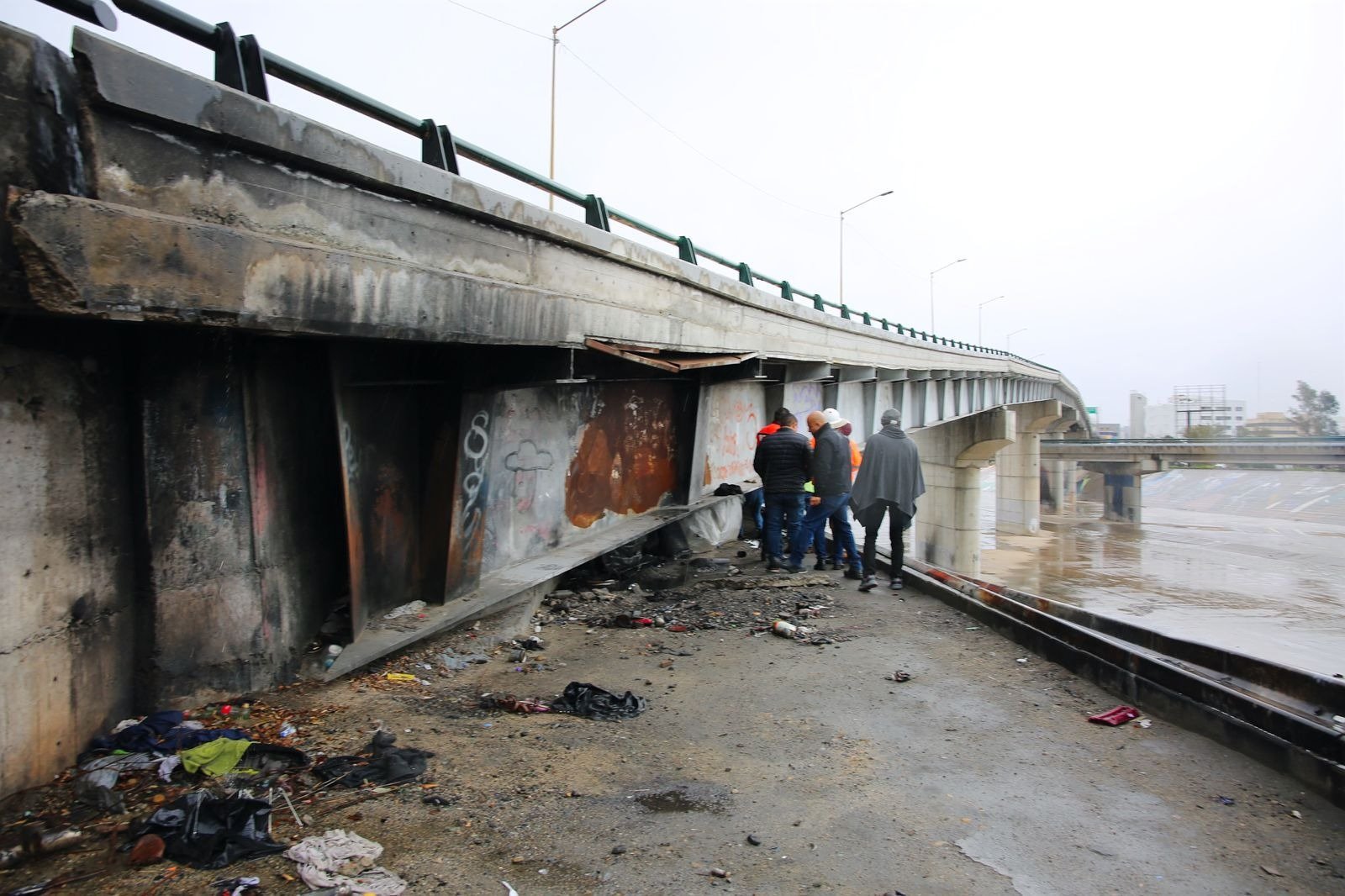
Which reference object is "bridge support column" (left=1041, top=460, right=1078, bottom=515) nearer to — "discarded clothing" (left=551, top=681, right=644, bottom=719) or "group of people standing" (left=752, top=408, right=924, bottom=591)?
"group of people standing" (left=752, top=408, right=924, bottom=591)

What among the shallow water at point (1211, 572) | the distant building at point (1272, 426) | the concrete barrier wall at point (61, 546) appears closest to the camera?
the concrete barrier wall at point (61, 546)

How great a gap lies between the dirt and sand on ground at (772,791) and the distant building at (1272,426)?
15629cm

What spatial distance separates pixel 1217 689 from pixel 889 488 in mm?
4172

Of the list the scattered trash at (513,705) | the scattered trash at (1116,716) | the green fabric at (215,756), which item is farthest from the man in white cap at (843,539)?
the green fabric at (215,756)

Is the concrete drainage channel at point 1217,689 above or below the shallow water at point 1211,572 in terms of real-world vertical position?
above

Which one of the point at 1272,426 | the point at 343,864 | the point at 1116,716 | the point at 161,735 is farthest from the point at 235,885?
the point at 1272,426

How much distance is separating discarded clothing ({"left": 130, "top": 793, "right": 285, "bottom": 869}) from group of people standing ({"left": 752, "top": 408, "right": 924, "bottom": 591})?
21.4ft

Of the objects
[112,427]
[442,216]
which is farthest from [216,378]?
[442,216]

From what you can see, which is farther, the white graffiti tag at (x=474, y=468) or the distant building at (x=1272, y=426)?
the distant building at (x=1272, y=426)

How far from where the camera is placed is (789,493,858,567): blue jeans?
881 cm

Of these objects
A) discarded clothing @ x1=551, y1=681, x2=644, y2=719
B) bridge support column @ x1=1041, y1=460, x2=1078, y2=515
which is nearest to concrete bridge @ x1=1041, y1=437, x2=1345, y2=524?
bridge support column @ x1=1041, y1=460, x2=1078, y2=515

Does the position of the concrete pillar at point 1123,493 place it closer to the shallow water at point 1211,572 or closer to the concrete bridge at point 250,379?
the shallow water at point 1211,572

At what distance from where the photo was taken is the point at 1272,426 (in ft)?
511

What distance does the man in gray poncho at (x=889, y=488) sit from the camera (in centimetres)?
802
